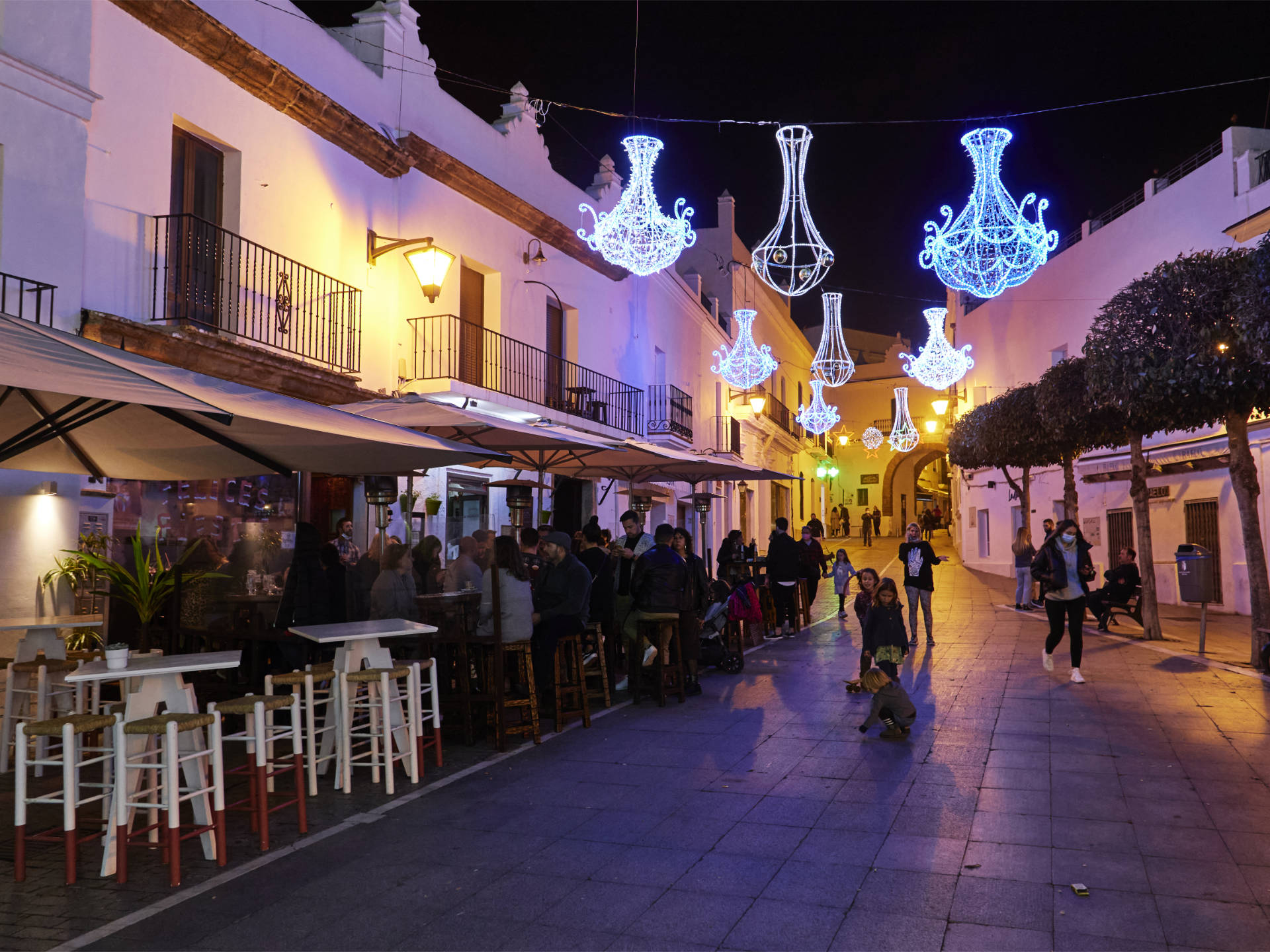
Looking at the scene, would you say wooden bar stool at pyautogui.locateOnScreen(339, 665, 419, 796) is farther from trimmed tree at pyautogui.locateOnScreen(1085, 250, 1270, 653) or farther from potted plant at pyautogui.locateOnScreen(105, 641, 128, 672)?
trimmed tree at pyautogui.locateOnScreen(1085, 250, 1270, 653)

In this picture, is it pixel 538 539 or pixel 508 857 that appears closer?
pixel 508 857

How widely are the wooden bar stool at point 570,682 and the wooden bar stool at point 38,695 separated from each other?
124 inches

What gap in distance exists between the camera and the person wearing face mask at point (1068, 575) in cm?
938

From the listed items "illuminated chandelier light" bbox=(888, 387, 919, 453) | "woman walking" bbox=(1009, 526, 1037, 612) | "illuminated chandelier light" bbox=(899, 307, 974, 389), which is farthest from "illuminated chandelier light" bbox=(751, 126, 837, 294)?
"illuminated chandelier light" bbox=(888, 387, 919, 453)

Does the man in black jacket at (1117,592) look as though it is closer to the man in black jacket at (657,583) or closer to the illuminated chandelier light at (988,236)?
the illuminated chandelier light at (988,236)

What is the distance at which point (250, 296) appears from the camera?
35.6 feet

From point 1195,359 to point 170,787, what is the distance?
10.4m

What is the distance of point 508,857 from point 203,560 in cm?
436

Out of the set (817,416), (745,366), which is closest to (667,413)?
(745,366)

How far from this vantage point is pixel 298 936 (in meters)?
3.69

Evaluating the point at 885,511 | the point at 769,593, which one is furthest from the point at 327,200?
the point at 885,511

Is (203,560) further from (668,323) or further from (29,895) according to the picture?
(668,323)

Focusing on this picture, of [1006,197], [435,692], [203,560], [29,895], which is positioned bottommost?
[29,895]

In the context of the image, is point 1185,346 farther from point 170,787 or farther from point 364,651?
point 170,787
